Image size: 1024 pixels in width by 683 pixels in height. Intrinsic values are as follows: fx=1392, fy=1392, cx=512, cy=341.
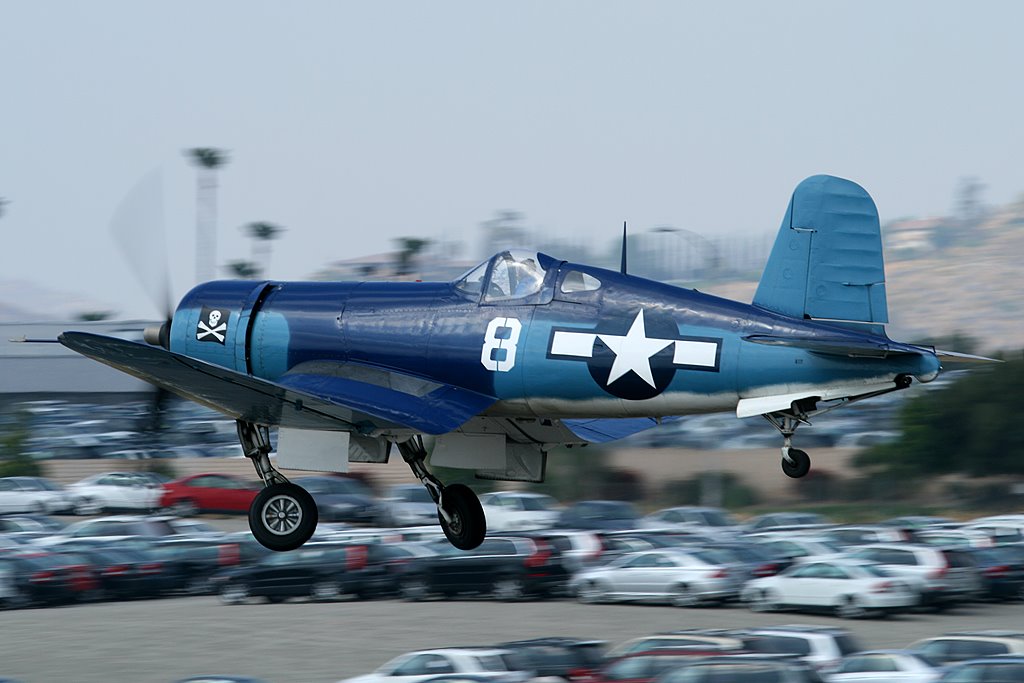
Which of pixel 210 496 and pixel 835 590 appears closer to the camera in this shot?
pixel 835 590

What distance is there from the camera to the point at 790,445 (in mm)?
12492

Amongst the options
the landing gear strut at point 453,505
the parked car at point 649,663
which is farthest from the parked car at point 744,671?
the landing gear strut at point 453,505

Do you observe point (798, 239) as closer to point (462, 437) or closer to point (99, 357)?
point (462, 437)

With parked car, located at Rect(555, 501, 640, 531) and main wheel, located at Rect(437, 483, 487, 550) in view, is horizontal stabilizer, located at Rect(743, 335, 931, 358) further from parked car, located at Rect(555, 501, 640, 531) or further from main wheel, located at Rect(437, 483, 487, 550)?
parked car, located at Rect(555, 501, 640, 531)

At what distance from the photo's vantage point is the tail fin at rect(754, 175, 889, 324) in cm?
1239

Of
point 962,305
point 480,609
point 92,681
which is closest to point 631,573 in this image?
point 480,609

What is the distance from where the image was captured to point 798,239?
499 inches

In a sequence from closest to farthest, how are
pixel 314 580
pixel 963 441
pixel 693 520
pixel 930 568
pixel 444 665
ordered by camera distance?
pixel 444 665
pixel 930 568
pixel 314 580
pixel 693 520
pixel 963 441

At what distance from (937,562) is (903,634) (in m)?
3.29

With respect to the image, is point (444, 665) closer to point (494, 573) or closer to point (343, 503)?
point (494, 573)

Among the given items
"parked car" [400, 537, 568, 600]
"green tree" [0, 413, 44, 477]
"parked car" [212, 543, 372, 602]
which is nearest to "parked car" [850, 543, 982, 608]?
"parked car" [400, 537, 568, 600]

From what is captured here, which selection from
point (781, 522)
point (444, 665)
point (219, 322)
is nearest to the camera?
point (219, 322)

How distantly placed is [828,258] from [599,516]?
3255 cm

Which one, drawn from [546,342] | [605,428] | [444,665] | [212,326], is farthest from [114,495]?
[546,342]
